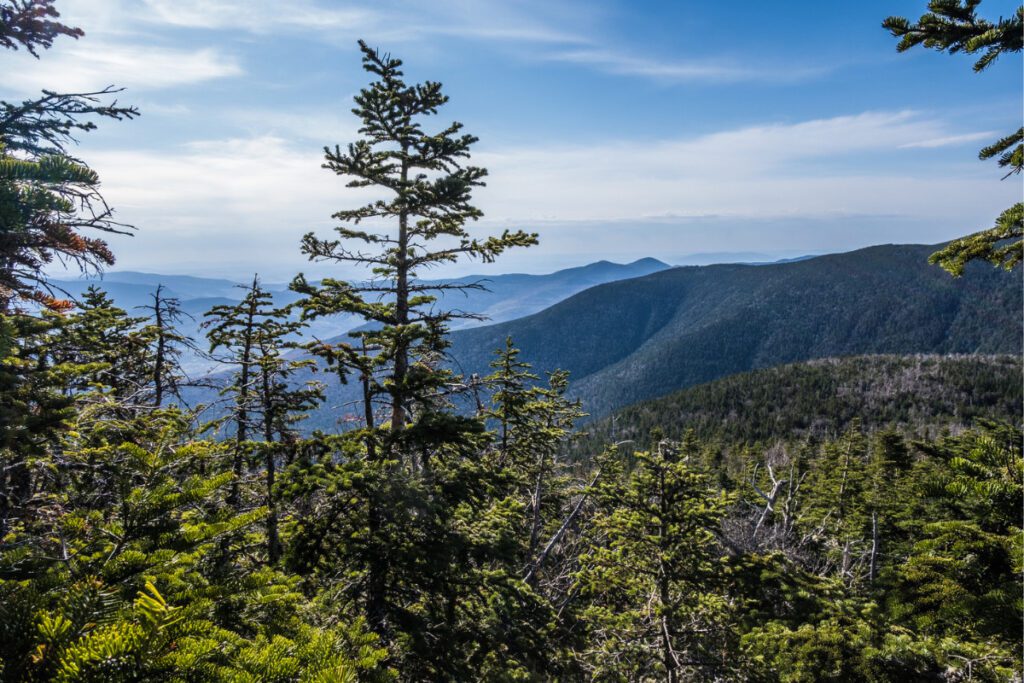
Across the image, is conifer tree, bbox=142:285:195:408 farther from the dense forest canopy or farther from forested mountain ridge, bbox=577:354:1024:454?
forested mountain ridge, bbox=577:354:1024:454

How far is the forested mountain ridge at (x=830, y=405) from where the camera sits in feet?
529

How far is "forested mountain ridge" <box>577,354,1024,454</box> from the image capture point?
161 metres

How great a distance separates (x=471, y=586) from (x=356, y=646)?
430 centimetres

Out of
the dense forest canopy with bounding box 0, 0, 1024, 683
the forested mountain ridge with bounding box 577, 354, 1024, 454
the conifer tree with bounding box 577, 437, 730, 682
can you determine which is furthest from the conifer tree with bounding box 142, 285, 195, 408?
the forested mountain ridge with bounding box 577, 354, 1024, 454

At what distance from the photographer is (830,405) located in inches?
6949

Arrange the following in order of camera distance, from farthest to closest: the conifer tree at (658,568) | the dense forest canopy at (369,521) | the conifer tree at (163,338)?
1. the conifer tree at (163,338)
2. the conifer tree at (658,568)
3. the dense forest canopy at (369,521)

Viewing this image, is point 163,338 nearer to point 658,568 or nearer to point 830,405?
point 658,568

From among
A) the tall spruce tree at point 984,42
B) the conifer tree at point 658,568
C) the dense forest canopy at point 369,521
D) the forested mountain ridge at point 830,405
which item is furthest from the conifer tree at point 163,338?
the forested mountain ridge at point 830,405

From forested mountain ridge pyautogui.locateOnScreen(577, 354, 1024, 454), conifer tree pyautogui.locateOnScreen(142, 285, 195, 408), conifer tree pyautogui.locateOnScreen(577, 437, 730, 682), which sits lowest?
forested mountain ridge pyautogui.locateOnScreen(577, 354, 1024, 454)

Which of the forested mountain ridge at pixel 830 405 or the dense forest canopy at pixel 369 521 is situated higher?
the dense forest canopy at pixel 369 521

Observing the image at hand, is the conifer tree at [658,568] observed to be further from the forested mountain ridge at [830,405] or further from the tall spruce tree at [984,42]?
the forested mountain ridge at [830,405]

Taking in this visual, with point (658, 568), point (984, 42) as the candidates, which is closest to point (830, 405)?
point (658, 568)

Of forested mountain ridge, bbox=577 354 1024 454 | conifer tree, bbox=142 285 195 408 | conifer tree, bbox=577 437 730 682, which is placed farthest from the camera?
forested mountain ridge, bbox=577 354 1024 454

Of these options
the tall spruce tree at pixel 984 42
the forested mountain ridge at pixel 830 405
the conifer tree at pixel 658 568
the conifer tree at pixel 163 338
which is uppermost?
the tall spruce tree at pixel 984 42
